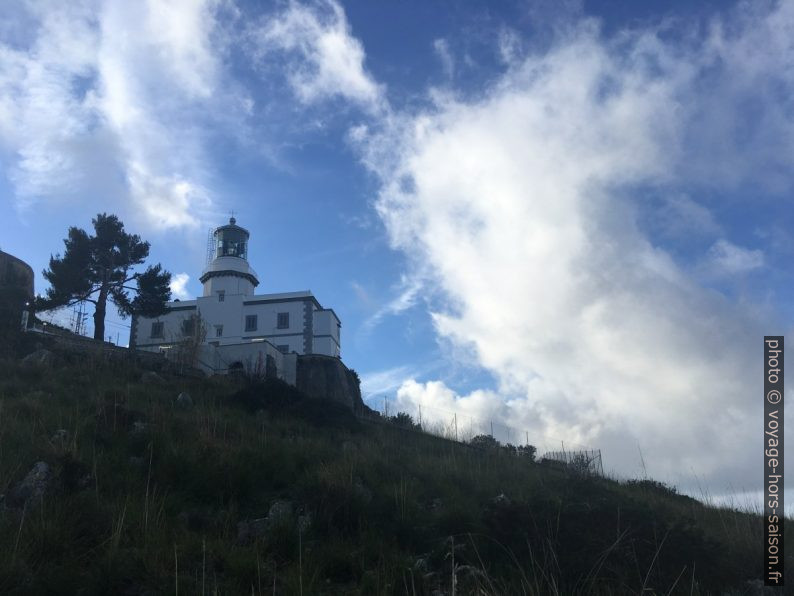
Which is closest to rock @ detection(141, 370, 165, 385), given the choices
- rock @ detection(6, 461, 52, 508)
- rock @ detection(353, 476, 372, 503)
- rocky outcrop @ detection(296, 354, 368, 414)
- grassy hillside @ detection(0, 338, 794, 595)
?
grassy hillside @ detection(0, 338, 794, 595)

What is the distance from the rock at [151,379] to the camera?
1911cm

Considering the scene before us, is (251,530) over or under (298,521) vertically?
under

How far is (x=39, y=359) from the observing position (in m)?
19.6

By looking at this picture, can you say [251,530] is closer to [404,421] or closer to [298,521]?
[298,521]

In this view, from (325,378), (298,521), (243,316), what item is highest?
(243,316)

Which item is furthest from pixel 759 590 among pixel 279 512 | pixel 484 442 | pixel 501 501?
pixel 484 442

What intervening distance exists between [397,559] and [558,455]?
16.2 m

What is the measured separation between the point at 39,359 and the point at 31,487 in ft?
40.3

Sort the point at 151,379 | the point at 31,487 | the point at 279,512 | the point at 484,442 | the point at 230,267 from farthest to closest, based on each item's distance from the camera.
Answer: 1. the point at 230,267
2. the point at 484,442
3. the point at 151,379
4. the point at 279,512
5. the point at 31,487

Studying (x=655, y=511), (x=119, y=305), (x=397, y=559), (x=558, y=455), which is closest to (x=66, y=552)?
(x=397, y=559)

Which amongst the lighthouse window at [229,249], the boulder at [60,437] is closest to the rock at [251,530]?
the boulder at [60,437]

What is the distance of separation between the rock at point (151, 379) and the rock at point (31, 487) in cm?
995

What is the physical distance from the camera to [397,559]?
7.69 metres

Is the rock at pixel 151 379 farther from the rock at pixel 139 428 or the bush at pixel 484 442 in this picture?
the bush at pixel 484 442
